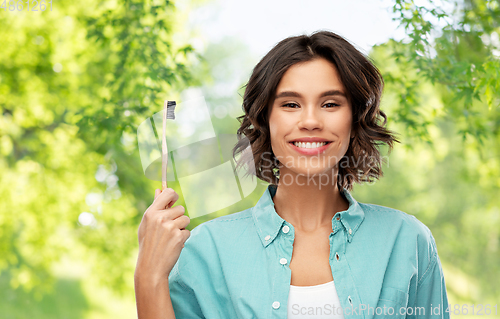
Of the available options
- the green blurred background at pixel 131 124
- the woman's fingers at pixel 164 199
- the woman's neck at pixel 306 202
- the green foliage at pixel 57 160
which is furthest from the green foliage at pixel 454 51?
the green foliage at pixel 57 160

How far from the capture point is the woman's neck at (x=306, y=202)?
1584mm

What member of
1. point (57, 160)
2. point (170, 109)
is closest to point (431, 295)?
point (170, 109)

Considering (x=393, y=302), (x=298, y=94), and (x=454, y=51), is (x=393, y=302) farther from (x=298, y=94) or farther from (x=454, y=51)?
(x=454, y=51)

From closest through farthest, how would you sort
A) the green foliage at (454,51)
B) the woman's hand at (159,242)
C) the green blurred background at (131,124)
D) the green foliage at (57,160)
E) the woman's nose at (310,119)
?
1. the woman's hand at (159,242)
2. the woman's nose at (310,119)
3. the green foliage at (454,51)
4. the green blurred background at (131,124)
5. the green foliage at (57,160)

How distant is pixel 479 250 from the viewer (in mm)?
8461

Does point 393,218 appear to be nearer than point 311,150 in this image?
No

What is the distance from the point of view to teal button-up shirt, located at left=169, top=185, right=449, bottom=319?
139 centimetres

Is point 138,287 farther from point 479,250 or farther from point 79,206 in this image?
point 479,250

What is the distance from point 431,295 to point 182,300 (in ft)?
2.96

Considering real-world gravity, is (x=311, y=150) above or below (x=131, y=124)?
below

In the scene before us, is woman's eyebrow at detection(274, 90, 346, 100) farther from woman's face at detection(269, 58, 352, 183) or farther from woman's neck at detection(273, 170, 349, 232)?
woman's neck at detection(273, 170, 349, 232)

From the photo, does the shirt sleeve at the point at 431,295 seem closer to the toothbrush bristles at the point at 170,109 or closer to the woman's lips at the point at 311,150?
the woman's lips at the point at 311,150

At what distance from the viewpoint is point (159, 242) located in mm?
1308

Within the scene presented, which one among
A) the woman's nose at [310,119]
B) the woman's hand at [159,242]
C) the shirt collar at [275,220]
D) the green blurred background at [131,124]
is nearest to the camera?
the woman's hand at [159,242]
